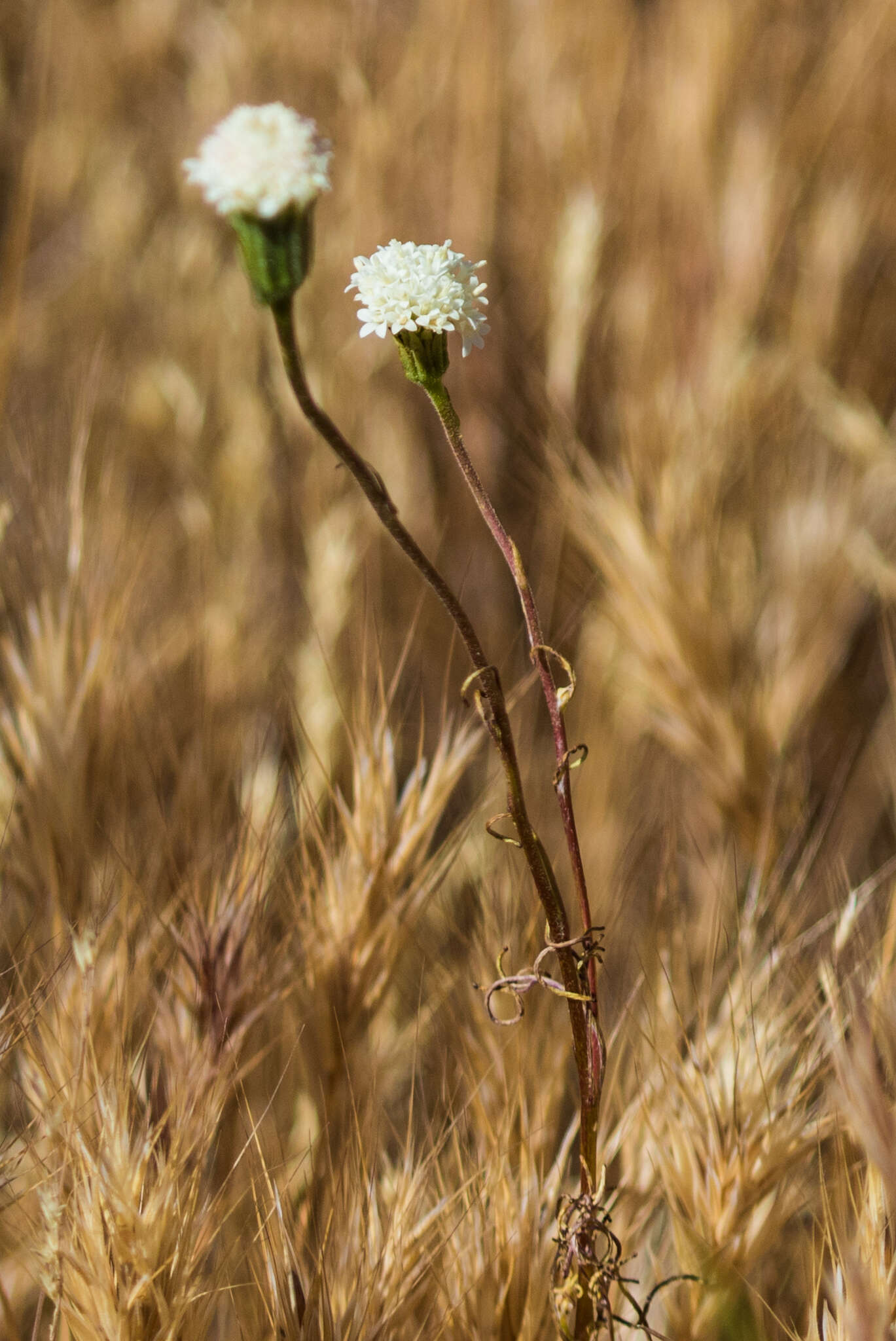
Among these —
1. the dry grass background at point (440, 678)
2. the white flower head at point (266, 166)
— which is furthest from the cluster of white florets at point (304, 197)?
the dry grass background at point (440, 678)

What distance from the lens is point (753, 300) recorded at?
0.62 meters

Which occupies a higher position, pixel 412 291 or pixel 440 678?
pixel 440 678

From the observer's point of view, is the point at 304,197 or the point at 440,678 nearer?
the point at 304,197

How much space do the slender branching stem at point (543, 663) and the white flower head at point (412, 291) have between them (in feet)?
0.04

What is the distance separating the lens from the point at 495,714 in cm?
21

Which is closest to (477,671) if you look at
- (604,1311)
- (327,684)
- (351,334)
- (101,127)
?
(604,1311)

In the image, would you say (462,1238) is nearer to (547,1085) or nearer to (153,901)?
(547,1085)

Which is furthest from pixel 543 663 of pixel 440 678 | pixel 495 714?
pixel 440 678

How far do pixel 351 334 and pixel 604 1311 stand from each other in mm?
581

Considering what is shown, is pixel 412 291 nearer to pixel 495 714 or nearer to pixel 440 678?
pixel 495 714

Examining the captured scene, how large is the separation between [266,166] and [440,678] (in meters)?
0.48

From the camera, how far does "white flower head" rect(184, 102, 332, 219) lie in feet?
0.63

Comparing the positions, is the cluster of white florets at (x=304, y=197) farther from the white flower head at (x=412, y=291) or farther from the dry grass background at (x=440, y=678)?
the dry grass background at (x=440, y=678)

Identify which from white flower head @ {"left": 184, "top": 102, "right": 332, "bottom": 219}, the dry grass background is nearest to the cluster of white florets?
white flower head @ {"left": 184, "top": 102, "right": 332, "bottom": 219}
